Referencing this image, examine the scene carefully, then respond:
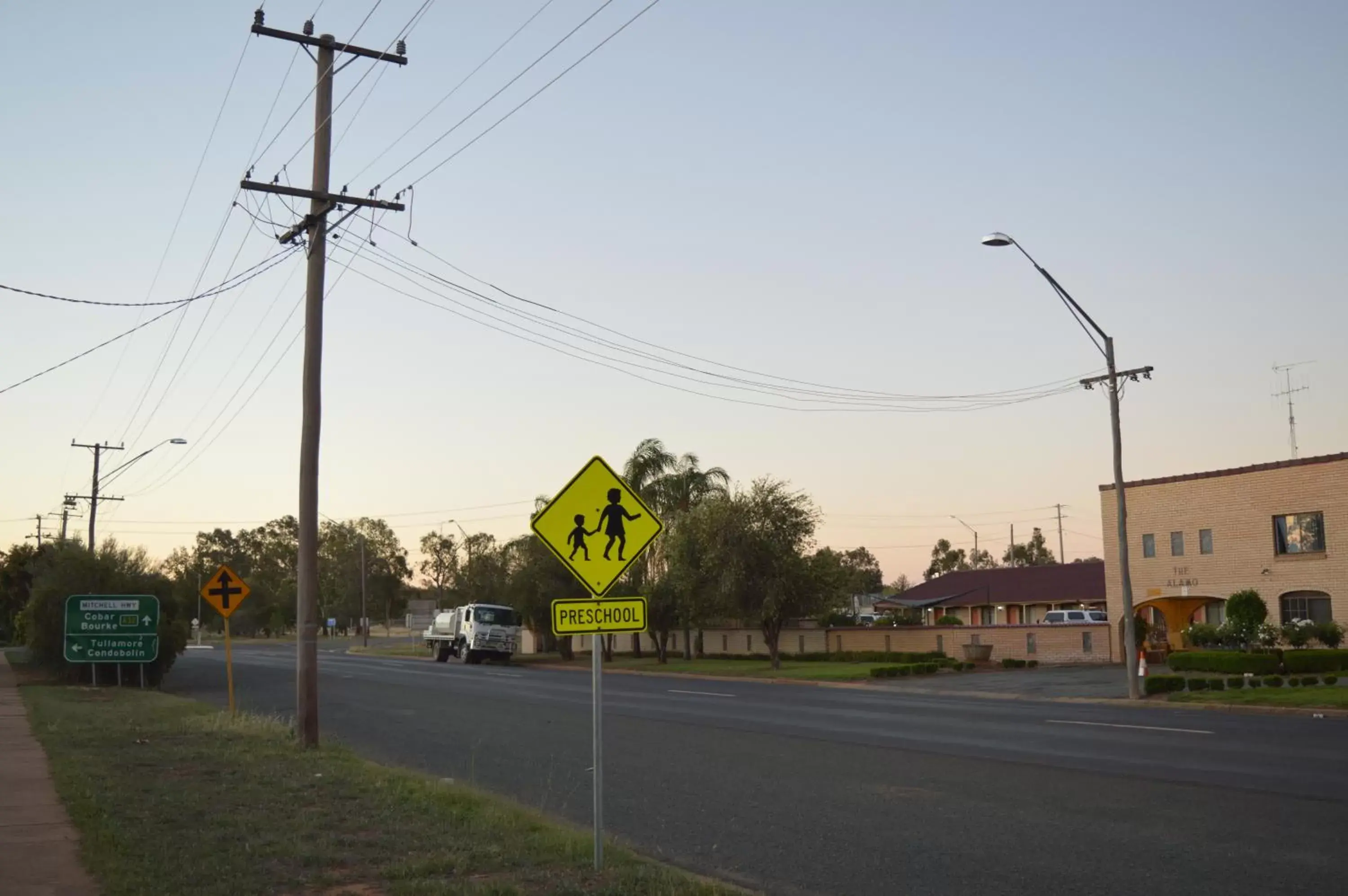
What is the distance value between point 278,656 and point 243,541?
88.4 metres

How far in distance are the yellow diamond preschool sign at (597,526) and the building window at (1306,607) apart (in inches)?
1413

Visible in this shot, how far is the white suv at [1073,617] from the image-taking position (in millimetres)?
55781

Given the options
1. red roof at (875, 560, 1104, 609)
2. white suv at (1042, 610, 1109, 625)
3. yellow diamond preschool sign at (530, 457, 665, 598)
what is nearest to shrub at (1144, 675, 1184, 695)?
yellow diamond preschool sign at (530, 457, 665, 598)

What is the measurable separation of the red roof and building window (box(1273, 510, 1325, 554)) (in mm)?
24537

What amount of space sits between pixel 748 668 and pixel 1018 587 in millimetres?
31510

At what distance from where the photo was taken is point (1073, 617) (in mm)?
56438

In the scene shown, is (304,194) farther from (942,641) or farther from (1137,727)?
(942,641)

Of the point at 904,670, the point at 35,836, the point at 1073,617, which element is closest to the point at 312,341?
the point at 35,836

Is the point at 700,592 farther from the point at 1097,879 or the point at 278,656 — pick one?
the point at 1097,879

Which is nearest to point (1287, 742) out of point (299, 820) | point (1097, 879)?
point (1097, 879)

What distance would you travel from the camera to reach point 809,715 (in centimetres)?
2369

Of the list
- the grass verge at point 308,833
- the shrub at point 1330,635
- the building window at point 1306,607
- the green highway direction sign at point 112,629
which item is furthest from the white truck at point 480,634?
the grass verge at point 308,833

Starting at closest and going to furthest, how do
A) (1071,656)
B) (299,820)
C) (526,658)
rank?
1. (299,820)
2. (1071,656)
3. (526,658)

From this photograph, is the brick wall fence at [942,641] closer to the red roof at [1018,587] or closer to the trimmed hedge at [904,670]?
the trimmed hedge at [904,670]
